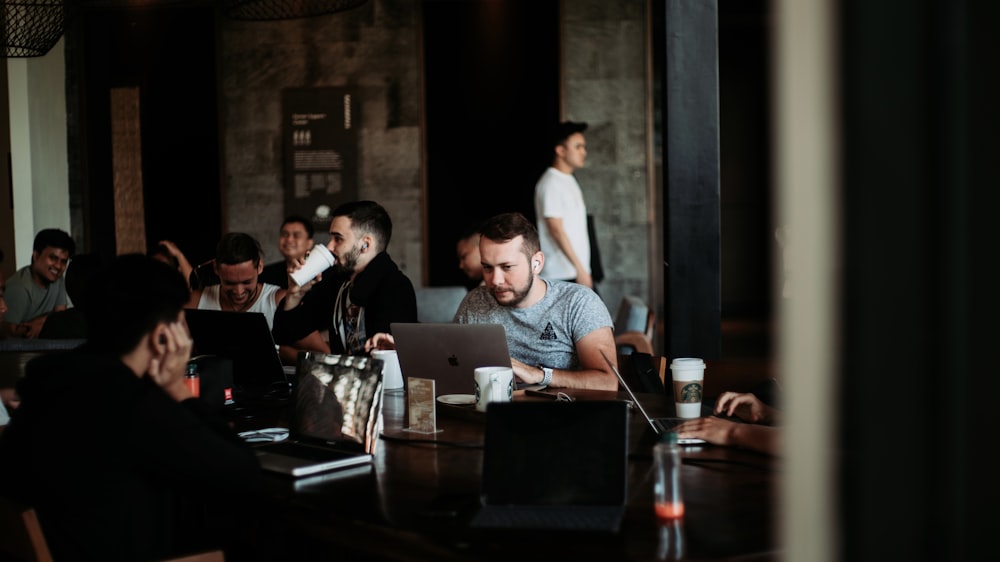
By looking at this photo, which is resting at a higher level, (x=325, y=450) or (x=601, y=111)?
(x=601, y=111)

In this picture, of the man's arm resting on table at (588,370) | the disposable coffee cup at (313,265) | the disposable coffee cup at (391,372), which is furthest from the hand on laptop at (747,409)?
the disposable coffee cup at (313,265)

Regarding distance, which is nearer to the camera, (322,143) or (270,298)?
(270,298)

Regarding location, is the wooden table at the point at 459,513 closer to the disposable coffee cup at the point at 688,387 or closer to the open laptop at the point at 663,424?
the open laptop at the point at 663,424

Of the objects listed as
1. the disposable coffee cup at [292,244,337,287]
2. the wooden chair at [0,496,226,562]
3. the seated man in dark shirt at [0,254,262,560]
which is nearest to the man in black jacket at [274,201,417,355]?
the disposable coffee cup at [292,244,337,287]

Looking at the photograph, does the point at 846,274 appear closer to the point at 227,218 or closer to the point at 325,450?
the point at 325,450

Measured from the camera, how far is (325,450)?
235 centimetres

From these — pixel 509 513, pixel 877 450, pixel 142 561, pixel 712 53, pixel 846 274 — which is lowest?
pixel 142 561

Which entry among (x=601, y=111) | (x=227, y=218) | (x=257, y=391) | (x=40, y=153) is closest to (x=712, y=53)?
(x=257, y=391)

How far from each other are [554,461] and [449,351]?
1.18 m

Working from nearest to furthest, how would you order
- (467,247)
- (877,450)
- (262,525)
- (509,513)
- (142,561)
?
1. (877,450)
2. (509,513)
3. (142,561)
4. (262,525)
5. (467,247)

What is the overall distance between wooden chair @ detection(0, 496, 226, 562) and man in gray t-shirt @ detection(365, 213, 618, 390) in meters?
1.66

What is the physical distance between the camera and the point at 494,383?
2729 mm

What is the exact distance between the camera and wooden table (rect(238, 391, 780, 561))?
5.25 ft

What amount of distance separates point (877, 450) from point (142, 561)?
5.59 ft
